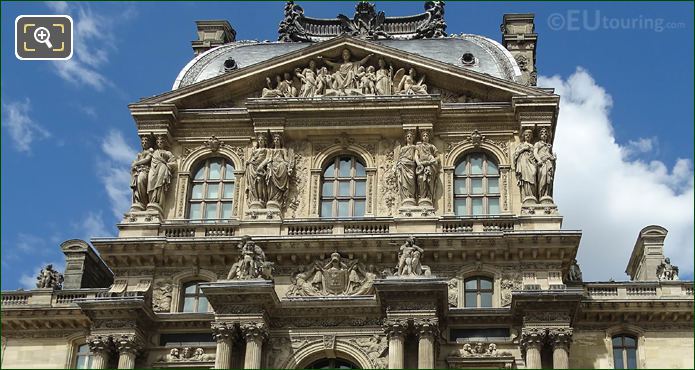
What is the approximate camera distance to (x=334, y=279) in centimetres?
3434

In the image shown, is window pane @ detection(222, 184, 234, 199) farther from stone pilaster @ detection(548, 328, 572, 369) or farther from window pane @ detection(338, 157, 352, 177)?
stone pilaster @ detection(548, 328, 572, 369)

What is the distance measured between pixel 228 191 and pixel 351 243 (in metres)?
5.57

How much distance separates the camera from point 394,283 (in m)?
32.1

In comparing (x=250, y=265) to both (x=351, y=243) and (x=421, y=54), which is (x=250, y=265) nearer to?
(x=351, y=243)

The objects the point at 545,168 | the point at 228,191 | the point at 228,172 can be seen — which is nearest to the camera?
the point at 545,168

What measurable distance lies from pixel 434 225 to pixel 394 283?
3671mm

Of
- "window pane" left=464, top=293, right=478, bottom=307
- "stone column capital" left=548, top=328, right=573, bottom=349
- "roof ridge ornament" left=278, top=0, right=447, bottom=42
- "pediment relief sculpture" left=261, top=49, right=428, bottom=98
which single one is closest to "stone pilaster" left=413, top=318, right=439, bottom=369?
"window pane" left=464, top=293, right=478, bottom=307

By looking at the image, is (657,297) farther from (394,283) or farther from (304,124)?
(304,124)

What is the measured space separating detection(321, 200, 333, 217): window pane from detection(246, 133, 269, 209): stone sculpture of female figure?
2.04 metres

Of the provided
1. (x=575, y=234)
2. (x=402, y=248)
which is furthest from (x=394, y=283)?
(x=575, y=234)

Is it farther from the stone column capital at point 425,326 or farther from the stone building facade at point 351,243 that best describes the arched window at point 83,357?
the stone column capital at point 425,326

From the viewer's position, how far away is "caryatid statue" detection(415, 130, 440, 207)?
35.8 metres

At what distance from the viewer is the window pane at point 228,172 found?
37781mm


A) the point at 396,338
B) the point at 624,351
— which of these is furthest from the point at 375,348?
the point at 624,351
